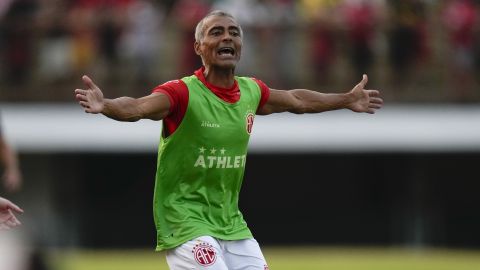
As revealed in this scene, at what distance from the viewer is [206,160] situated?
9992mm

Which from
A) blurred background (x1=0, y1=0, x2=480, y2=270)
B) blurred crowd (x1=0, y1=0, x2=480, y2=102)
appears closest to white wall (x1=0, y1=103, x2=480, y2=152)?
blurred background (x1=0, y1=0, x2=480, y2=270)

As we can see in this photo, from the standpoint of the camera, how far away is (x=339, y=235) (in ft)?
84.0

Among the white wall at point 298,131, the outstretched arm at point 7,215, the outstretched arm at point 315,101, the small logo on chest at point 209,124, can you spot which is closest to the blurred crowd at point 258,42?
the white wall at point 298,131

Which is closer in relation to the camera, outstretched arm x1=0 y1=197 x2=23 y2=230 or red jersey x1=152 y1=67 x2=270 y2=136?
red jersey x1=152 y1=67 x2=270 y2=136

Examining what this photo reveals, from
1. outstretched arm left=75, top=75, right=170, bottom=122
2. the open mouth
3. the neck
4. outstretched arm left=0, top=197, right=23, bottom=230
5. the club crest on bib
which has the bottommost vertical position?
the club crest on bib

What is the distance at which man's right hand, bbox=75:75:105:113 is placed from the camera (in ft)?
30.2

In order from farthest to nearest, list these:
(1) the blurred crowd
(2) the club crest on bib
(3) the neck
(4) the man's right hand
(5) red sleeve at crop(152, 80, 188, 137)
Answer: (1) the blurred crowd → (3) the neck → (5) red sleeve at crop(152, 80, 188, 137) → (2) the club crest on bib → (4) the man's right hand

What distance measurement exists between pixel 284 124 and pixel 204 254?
14.1m

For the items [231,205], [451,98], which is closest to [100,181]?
[451,98]

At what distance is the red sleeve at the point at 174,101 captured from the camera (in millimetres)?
9812

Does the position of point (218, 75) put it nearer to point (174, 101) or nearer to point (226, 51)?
point (226, 51)

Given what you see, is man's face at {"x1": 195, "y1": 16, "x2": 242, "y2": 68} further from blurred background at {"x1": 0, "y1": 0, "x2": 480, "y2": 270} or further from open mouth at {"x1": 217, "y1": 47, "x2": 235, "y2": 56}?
blurred background at {"x1": 0, "y1": 0, "x2": 480, "y2": 270}

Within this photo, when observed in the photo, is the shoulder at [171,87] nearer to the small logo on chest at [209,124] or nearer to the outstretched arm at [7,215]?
the small logo on chest at [209,124]

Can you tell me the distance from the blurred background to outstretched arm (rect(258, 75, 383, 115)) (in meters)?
10.1
